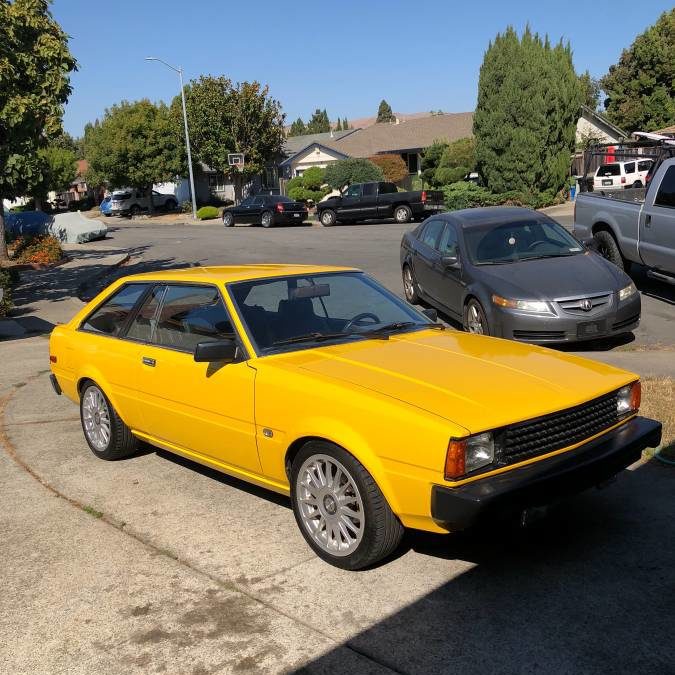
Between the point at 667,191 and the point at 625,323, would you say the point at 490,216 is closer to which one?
the point at 625,323

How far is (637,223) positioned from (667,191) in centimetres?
65

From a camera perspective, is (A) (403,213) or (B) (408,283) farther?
(A) (403,213)

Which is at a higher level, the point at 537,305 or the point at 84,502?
the point at 537,305

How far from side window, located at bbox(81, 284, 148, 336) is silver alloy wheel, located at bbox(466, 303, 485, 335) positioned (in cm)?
430

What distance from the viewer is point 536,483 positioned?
354 cm

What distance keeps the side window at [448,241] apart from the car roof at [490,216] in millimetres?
107

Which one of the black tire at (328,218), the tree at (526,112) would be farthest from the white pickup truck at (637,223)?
the black tire at (328,218)

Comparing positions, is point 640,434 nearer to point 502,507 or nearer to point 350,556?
point 502,507

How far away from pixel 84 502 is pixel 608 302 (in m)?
5.74

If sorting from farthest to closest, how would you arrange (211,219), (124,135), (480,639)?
1. (124,135)
2. (211,219)
3. (480,639)

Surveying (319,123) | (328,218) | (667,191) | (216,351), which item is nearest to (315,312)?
(216,351)

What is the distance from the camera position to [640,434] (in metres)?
4.11

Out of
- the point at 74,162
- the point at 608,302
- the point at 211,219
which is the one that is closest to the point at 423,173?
the point at 211,219

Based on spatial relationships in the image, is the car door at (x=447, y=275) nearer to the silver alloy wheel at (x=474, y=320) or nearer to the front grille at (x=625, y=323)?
the silver alloy wheel at (x=474, y=320)
